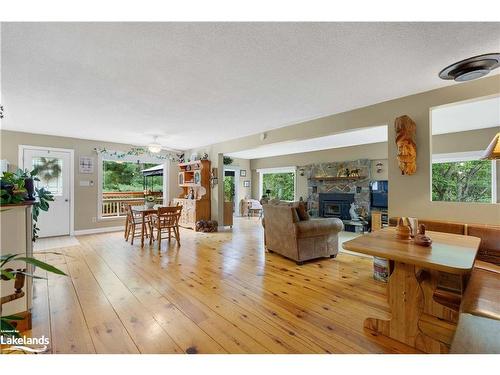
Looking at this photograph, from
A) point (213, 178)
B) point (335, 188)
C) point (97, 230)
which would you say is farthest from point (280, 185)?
point (97, 230)

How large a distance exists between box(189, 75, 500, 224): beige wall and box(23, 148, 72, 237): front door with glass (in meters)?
5.84

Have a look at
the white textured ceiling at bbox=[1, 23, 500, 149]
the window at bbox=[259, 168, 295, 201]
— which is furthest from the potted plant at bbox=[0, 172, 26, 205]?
the window at bbox=[259, 168, 295, 201]

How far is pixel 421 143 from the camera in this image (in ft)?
9.39

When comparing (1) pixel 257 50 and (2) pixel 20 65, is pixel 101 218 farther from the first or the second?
(1) pixel 257 50

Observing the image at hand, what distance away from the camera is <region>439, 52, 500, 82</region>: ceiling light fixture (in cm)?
197

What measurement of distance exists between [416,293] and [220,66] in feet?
8.16

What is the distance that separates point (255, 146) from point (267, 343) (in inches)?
159

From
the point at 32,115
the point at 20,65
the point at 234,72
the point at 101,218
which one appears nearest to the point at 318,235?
the point at 234,72

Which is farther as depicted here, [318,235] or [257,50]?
[318,235]

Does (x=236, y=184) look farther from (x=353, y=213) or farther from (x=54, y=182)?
(x=54, y=182)

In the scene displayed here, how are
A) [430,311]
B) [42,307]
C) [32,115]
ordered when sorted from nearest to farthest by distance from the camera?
[430,311], [42,307], [32,115]

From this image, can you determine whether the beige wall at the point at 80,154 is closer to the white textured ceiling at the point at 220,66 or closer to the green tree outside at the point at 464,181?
the white textured ceiling at the point at 220,66
